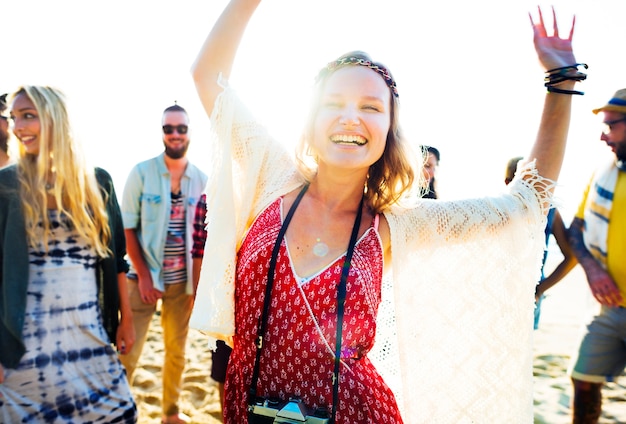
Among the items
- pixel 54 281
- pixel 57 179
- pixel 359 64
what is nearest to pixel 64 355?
pixel 54 281

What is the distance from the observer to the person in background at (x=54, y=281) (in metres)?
2.15

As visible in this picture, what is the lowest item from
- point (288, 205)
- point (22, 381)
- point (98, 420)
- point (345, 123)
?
point (98, 420)

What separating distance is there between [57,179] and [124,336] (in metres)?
0.99

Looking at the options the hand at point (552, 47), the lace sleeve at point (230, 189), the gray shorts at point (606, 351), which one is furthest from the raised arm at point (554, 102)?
the gray shorts at point (606, 351)

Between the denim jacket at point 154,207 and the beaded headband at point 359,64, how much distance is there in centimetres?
270

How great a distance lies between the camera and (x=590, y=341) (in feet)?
11.0

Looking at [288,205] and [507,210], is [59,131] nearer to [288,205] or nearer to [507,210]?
[288,205]

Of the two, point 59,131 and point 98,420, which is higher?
point 59,131

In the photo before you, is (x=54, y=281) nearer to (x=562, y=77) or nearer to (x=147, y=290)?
(x=147, y=290)

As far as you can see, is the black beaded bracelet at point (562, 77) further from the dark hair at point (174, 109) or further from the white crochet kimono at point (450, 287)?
the dark hair at point (174, 109)

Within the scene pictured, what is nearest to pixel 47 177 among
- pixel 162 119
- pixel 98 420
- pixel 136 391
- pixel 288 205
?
pixel 98 420

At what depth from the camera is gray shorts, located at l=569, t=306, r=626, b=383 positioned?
10.7 feet

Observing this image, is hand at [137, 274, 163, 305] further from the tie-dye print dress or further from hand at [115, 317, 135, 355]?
the tie-dye print dress

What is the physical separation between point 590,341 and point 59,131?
3687 mm
